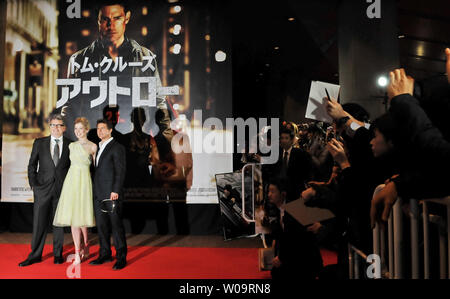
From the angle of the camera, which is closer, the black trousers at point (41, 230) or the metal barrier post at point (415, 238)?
the metal barrier post at point (415, 238)

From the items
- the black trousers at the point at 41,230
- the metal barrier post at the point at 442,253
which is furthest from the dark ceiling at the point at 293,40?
the metal barrier post at the point at 442,253

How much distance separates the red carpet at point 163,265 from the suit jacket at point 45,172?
0.74 metres

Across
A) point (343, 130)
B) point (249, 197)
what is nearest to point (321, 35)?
point (249, 197)

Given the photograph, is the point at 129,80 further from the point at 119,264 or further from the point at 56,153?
the point at 119,264

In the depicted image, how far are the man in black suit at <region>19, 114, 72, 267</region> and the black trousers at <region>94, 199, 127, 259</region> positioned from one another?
1.36 ft

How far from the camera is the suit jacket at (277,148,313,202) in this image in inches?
111

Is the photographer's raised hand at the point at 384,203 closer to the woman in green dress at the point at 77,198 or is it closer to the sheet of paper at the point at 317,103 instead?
the sheet of paper at the point at 317,103

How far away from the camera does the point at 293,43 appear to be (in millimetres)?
4691

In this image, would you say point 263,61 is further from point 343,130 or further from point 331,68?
point 343,130

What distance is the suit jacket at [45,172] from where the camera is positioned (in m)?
3.56

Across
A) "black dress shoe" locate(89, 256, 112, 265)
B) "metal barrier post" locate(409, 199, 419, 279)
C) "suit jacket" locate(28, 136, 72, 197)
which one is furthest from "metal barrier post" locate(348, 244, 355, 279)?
"suit jacket" locate(28, 136, 72, 197)

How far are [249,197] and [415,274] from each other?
2949 millimetres

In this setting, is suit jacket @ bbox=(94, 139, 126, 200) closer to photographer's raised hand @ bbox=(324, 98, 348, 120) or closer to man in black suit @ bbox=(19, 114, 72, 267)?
man in black suit @ bbox=(19, 114, 72, 267)

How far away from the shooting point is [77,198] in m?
3.49
